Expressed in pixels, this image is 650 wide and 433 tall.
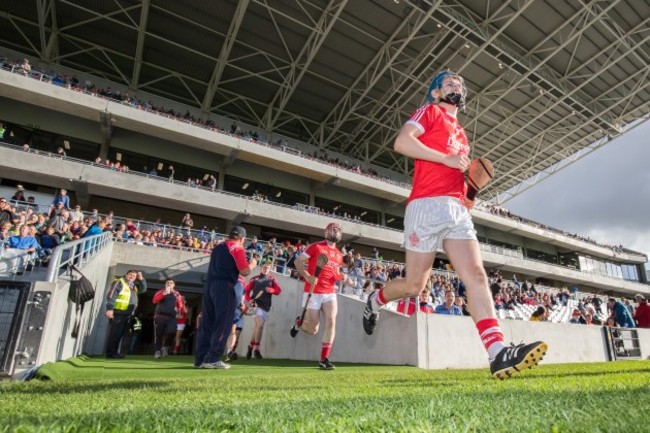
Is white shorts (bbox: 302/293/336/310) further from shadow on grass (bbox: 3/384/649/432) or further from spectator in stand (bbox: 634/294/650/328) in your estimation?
spectator in stand (bbox: 634/294/650/328)

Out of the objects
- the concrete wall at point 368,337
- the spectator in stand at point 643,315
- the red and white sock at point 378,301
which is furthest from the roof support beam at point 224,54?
the spectator in stand at point 643,315

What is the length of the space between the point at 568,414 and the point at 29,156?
22.1 metres

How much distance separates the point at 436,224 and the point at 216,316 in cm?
323

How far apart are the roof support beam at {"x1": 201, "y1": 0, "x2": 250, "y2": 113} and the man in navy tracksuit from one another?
58.9 feet

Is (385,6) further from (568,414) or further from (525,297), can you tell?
(568,414)

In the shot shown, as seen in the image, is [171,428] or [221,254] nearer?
[171,428]

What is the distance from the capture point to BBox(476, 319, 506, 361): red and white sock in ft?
8.78

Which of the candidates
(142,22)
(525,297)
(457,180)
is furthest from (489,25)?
(457,180)

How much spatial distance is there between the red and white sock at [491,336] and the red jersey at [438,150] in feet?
3.13

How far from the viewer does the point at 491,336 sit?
273cm

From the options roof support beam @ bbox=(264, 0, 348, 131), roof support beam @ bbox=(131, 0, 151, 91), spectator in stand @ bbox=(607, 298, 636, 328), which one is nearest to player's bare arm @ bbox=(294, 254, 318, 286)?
spectator in stand @ bbox=(607, 298, 636, 328)

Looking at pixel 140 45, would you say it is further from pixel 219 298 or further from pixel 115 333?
pixel 219 298

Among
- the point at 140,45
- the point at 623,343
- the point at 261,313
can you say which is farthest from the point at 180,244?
the point at 623,343

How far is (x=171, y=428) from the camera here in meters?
1.27
